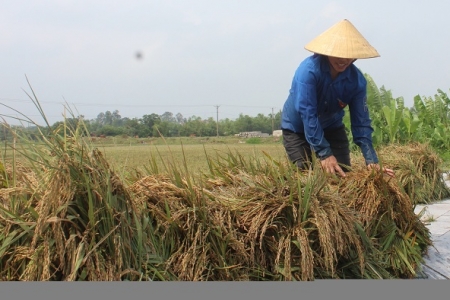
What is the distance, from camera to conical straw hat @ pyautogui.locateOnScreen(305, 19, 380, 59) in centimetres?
432

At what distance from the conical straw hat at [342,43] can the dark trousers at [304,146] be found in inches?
30.4

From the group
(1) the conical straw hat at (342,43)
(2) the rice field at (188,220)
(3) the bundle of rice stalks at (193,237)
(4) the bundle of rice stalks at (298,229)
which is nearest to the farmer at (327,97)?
(1) the conical straw hat at (342,43)

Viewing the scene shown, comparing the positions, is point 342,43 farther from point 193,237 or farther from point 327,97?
point 193,237

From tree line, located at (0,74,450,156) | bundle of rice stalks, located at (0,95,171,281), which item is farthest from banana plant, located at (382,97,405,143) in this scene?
bundle of rice stalks, located at (0,95,171,281)

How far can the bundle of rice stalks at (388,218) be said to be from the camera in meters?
3.91

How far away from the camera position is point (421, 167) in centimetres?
744

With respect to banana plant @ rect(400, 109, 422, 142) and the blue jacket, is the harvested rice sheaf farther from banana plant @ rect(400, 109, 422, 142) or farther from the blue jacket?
banana plant @ rect(400, 109, 422, 142)

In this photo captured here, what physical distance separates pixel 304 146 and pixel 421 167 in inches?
124

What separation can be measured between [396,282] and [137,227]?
1.52 m

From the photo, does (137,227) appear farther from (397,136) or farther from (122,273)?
(397,136)

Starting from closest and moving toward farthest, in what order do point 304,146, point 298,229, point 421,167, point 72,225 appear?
1. point 72,225
2. point 298,229
3. point 304,146
4. point 421,167

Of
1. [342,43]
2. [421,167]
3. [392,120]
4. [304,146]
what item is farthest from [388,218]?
[392,120]

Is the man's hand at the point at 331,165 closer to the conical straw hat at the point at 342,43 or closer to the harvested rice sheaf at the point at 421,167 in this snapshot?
the conical straw hat at the point at 342,43

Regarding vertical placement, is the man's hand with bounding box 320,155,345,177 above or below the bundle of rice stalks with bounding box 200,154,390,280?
above
